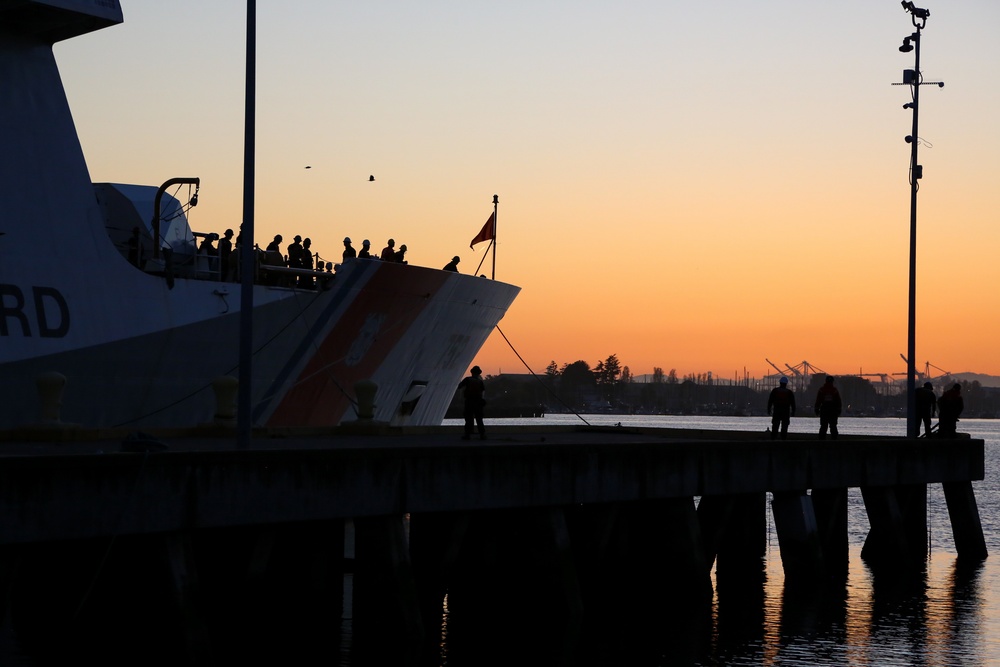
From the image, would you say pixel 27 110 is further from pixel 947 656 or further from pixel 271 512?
pixel 947 656

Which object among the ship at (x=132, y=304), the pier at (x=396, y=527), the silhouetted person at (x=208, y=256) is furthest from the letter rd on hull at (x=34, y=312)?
the silhouetted person at (x=208, y=256)

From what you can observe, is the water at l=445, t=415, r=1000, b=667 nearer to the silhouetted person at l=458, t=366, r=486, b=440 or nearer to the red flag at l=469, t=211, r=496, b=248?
the silhouetted person at l=458, t=366, r=486, b=440

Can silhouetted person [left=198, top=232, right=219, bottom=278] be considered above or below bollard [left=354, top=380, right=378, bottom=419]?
above

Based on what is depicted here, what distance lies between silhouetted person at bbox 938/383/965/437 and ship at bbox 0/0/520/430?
11782 millimetres

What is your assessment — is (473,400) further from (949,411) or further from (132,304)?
(949,411)

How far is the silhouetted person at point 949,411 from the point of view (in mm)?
30453

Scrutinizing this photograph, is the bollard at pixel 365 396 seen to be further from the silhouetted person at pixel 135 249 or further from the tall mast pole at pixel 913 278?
the tall mast pole at pixel 913 278

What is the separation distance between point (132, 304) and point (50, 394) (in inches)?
243

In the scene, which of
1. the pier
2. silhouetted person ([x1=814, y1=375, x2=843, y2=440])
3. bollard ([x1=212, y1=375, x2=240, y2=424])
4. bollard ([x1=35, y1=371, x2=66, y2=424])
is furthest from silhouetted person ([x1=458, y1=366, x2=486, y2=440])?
silhouetted person ([x1=814, y1=375, x2=843, y2=440])

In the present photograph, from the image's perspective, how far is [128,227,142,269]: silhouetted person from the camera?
26.8 meters

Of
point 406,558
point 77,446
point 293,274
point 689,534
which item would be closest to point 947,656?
point 689,534

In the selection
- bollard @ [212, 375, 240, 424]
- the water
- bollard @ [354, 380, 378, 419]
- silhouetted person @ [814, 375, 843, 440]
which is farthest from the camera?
silhouetted person @ [814, 375, 843, 440]

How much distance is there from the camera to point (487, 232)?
3647 centimetres

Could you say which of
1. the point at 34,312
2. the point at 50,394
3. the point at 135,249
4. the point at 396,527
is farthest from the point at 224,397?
the point at 396,527
